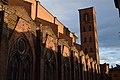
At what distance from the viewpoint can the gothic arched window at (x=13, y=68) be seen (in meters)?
13.9

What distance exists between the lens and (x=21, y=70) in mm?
15289

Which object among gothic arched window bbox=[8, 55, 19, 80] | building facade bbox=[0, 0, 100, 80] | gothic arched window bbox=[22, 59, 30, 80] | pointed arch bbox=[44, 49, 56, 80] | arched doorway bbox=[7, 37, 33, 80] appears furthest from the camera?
pointed arch bbox=[44, 49, 56, 80]

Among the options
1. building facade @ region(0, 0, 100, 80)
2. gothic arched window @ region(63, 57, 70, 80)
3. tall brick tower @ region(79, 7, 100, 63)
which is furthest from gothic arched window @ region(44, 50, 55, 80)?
tall brick tower @ region(79, 7, 100, 63)

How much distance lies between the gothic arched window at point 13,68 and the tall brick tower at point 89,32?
106 feet

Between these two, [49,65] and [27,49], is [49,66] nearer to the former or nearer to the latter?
[49,65]

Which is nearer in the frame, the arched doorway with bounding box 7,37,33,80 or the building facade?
the building facade

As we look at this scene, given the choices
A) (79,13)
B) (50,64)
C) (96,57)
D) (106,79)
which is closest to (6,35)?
(50,64)

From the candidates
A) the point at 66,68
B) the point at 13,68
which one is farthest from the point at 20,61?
the point at 66,68

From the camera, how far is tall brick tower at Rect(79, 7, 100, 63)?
152ft

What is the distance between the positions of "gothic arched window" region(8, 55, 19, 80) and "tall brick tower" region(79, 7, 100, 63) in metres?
32.3

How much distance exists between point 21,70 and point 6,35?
3662mm

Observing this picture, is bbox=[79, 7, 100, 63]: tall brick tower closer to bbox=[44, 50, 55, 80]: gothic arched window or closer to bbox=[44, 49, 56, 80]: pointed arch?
bbox=[44, 49, 56, 80]: pointed arch

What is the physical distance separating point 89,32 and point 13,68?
3552cm

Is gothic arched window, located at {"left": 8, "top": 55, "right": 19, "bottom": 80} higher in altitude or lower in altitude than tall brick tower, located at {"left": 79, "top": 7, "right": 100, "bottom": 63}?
lower
